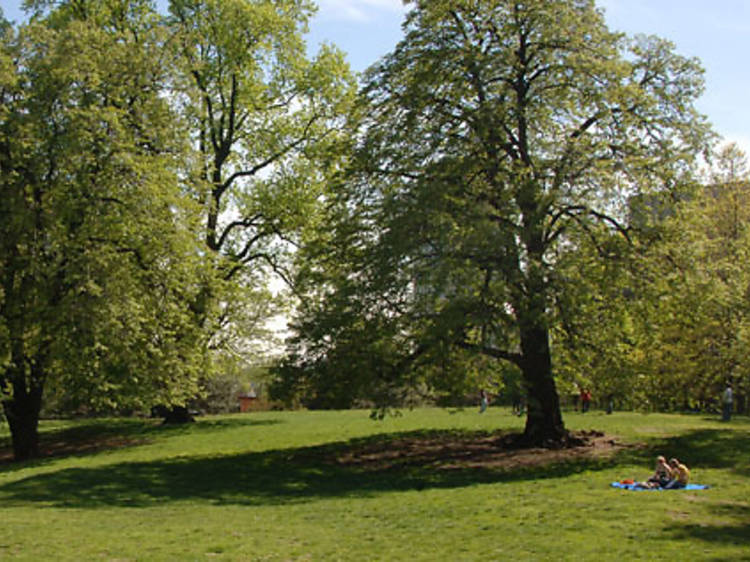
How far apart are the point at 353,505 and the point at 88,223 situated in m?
12.9

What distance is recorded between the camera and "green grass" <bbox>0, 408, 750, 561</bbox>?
425 inches

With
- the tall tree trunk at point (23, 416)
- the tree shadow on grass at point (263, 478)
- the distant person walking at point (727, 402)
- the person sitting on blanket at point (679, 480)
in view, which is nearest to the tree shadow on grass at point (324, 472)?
the tree shadow on grass at point (263, 478)

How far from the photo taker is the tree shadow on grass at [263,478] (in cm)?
1714

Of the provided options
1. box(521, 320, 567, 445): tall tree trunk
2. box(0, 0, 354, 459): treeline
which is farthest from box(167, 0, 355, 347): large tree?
box(521, 320, 567, 445): tall tree trunk

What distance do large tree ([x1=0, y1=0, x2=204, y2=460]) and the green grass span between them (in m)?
2.89

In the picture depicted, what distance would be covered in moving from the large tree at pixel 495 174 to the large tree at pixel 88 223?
5742 millimetres

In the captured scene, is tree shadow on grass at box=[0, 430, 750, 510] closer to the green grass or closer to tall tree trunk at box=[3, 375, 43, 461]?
the green grass

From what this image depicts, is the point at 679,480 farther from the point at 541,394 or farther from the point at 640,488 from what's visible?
the point at 541,394

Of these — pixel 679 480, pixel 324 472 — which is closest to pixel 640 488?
pixel 679 480

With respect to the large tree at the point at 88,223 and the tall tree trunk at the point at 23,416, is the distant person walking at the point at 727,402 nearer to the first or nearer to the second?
the large tree at the point at 88,223

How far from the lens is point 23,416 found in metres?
26.0

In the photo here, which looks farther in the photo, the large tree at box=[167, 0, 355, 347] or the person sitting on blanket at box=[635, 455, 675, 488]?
the large tree at box=[167, 0, 355, 347]

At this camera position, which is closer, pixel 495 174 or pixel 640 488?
pixel 640 488

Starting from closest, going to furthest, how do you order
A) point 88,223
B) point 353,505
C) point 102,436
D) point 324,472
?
point 353,505, point 324,472, point 88,223, point 102,436
